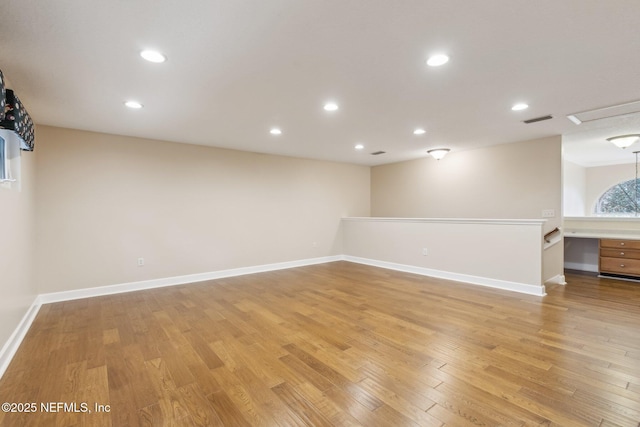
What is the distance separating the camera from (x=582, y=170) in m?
8.15

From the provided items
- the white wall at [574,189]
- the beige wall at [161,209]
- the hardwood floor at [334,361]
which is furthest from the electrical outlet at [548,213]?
the beige wall at [161,209]

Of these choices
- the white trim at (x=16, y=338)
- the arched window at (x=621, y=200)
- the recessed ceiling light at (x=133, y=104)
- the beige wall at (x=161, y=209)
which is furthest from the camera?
the arched window at (x=621, y=200)

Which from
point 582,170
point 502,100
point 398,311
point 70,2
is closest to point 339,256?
point 398,311

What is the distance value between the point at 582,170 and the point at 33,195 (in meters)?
11.9

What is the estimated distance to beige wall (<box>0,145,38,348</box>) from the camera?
2.49 meters

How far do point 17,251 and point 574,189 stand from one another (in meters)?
10.8

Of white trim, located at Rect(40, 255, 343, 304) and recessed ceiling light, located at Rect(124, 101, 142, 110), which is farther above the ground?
recessed ceiling light, located at Rect(124, 101, 142, 110)

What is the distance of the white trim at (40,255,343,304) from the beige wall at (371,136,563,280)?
2900 millimetres

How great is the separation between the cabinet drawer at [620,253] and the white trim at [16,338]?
8128mm

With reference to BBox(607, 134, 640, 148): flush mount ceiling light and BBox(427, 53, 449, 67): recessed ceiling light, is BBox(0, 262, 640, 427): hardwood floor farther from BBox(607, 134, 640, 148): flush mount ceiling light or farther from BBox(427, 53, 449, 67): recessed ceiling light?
BBox(607, 134, 640, 148): flush mount ceiling light

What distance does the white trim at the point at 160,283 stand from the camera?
13.5 feet

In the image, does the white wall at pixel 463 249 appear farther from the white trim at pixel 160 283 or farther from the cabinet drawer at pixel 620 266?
the cabinet drawer at pixel 620 266

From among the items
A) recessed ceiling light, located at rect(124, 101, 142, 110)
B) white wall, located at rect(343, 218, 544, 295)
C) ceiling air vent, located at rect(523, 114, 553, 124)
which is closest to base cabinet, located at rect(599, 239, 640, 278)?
white wall, located at rect(343, 218, 544, 295)

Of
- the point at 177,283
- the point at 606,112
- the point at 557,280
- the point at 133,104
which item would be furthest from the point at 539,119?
the point at 177,283
